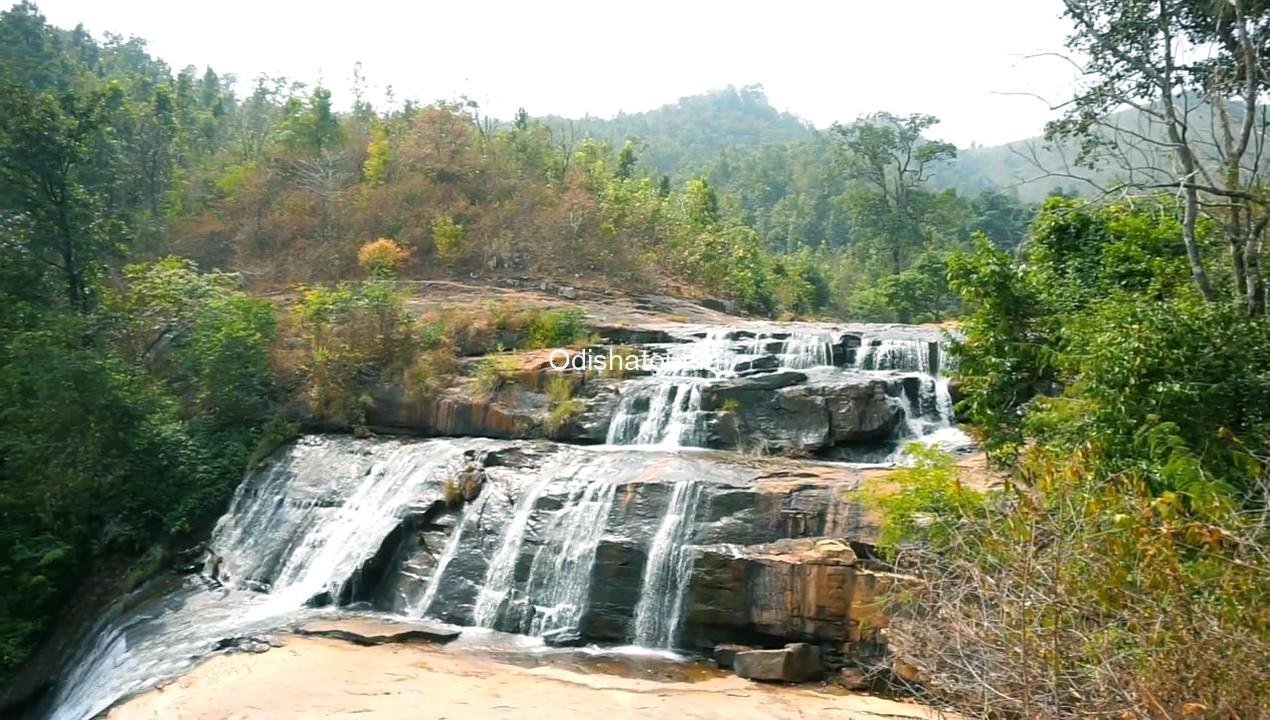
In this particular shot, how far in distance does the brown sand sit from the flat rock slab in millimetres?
412

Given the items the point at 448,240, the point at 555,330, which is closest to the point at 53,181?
the point at 448,240

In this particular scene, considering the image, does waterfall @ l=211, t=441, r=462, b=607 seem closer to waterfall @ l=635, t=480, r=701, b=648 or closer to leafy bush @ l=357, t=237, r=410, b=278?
waterfall @ l=635, t=480, r=701, b=648

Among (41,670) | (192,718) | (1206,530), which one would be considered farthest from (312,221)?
(1206,530)

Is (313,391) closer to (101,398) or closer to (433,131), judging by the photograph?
(101,398)

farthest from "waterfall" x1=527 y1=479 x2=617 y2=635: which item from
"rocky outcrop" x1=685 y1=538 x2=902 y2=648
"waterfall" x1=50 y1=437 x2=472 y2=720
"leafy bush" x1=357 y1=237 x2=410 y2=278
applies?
"leafy bush" x1=357 y1=237 x2=410 y2=278

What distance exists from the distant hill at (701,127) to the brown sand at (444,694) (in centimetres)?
5423

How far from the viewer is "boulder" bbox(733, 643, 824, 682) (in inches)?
263

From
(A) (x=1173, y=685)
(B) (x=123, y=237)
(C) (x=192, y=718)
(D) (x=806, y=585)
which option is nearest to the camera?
(A) (x=1173, y=685)

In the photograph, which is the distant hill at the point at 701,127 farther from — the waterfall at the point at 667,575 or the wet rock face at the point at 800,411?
the waterfall at the point at 667,575

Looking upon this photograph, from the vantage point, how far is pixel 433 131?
2355cm

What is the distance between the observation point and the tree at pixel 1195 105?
21.9 ft

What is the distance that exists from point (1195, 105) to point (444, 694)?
8.89 m

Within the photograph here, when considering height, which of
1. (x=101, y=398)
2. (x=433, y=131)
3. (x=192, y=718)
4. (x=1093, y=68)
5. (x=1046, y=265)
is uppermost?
(x=433, y=131)

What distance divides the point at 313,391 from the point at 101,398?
9.62 feet
